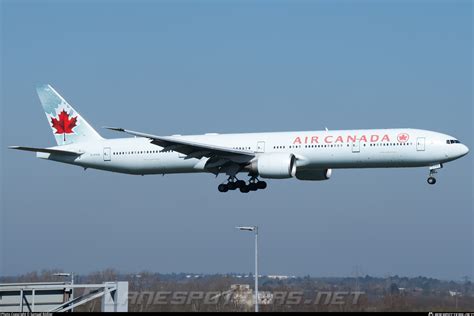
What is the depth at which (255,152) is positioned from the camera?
56.2m

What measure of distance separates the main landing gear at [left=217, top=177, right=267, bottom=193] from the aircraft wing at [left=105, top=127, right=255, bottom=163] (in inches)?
84.9

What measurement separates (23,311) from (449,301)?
18.9 m

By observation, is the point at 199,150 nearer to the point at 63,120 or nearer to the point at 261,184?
the point at 261,184

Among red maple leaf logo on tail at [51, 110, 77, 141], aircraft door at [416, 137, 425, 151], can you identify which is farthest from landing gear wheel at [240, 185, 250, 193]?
red maple leaf logo on tail at [51, 110, 77, 141]

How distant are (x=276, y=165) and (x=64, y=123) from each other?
17.2 m

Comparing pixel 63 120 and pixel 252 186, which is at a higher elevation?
pixel 63 120

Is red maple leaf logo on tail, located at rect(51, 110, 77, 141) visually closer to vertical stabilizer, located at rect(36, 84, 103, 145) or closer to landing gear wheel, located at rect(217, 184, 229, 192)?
vertical stabilizer, located at rect(36, 84, 103, 145)

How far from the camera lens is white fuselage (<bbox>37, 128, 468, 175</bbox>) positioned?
52.6 meters

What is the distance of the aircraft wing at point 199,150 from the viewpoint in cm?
5470

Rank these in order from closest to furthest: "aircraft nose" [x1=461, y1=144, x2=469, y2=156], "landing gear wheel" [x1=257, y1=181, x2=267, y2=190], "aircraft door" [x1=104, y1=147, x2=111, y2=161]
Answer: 1. "aircraft nose" [x1=461, y1=144, x2=469, y2=156]
2. "landing gear wheel" [x1=257, y1=181, x2=267, y2=190]
3. "aircraft door" [x1=104, y1=147, x2=111, y2=161]

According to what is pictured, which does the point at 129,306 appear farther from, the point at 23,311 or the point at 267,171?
the point at 267,171

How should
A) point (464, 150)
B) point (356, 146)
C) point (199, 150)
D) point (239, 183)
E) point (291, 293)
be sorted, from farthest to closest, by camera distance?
point (239, 183)
point (199, 150)
point (356, 146)
point (464, 150)
point (291, 293)

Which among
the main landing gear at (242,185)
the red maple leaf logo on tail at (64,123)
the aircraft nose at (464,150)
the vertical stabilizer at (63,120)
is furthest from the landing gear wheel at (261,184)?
the red maple leaf logo on tail at (64,123)

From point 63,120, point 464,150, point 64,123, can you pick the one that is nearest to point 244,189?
point 464,150
